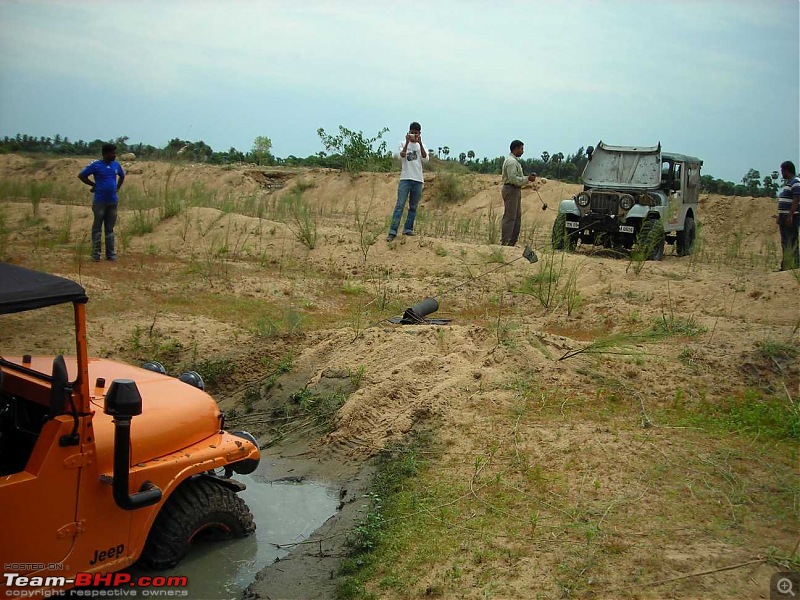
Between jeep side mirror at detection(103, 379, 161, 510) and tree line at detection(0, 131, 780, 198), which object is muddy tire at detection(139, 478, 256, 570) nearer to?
jeep side mirror at detection(103, 379, 161, 510)

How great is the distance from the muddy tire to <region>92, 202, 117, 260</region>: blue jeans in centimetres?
792

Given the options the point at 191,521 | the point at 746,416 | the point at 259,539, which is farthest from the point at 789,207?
the point at 191,521

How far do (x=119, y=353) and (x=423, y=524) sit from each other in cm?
451

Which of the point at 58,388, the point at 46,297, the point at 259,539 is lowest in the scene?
the point at 259,539

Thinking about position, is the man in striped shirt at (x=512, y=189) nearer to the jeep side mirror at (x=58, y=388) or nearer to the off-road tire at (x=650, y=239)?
the off-road tire at (x=650, y=239)

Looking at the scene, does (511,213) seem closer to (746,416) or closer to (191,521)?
(746,416)

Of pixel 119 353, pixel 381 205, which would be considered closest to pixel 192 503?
pixel 119 353

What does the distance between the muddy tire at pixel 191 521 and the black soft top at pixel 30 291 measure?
1356mm

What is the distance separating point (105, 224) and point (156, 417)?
802 cm

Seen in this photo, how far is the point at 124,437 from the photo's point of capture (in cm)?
346

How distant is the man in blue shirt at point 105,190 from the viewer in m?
11.2

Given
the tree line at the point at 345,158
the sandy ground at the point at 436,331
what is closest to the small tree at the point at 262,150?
the tree line at the point at 345,158

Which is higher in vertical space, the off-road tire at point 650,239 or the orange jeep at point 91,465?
the off-road tire at point 650,239

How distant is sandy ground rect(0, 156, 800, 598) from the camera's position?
5250 mm
